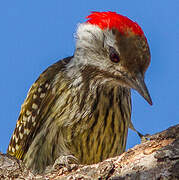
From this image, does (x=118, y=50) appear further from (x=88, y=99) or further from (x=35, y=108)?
(x=35, y=108)

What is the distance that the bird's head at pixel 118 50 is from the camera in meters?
4.78

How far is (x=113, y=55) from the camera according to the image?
4891mm

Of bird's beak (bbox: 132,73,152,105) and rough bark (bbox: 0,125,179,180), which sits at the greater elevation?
bird's beak (bbox: 132,73,152,105)

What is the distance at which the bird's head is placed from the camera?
478 centimetres

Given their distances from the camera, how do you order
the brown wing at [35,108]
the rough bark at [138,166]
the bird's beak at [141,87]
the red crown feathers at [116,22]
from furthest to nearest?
the brown wing at [35,108], the red crown feathers at [116,22], the bird's beak at [141,87], the rough bark at [138,166]

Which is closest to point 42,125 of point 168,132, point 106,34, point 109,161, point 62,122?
point 62,122

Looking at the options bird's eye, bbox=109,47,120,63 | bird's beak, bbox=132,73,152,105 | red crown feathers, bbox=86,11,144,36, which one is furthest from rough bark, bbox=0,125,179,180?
red crown feathers, bbox=86,11,144,36

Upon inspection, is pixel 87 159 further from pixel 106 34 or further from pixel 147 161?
pixel 147 161

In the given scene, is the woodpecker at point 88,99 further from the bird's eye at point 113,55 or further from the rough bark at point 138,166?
the rough bark at point 138,166

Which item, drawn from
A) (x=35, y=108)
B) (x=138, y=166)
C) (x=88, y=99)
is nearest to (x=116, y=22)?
(x=88, y=99)

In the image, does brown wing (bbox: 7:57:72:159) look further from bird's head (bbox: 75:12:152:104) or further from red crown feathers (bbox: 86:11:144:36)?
red crown feathers (bbox: 86:11:144:36)

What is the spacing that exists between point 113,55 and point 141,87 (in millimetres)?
566

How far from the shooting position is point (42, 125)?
5.44 meters

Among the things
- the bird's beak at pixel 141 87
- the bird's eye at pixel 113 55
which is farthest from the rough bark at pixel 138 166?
the bird's eye at pixel 113 55
